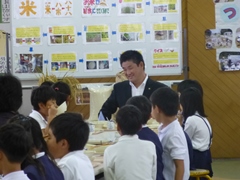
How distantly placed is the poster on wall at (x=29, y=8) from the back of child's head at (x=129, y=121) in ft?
14.7

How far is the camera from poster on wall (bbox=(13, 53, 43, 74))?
712 cm

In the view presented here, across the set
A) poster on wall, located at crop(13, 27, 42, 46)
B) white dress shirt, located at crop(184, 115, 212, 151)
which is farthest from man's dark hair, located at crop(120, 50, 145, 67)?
poster on wall, located at crop(13, 27, 42, 46)

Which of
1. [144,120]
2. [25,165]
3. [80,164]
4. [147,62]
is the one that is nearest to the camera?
[25,165]

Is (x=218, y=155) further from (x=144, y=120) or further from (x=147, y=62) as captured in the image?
(x=144, y=120)

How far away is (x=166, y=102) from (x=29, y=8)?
14.2 feet

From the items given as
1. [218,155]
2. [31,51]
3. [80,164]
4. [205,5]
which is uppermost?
[205,5]

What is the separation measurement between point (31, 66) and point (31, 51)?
218 millimetres

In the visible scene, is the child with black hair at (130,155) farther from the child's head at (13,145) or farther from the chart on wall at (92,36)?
the chart on wall at (92,36)

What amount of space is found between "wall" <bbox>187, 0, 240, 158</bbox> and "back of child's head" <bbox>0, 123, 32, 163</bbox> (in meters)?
5.28

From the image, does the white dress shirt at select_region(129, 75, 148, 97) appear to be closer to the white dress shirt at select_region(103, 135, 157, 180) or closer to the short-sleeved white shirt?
the short-sleeved white shirt

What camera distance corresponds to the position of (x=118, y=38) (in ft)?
23.0

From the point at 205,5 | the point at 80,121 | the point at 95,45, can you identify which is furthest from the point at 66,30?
the point at 80,121

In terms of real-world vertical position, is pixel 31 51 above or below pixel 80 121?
above

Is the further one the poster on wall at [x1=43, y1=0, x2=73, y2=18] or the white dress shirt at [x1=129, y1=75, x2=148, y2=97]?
the poster on wall at [x1=43, y1=0, x2=73, y2=18]
